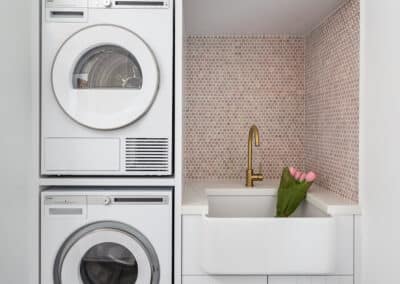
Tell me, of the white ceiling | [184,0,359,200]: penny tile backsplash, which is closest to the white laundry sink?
[184,0,359,200]: penny tile backsplash

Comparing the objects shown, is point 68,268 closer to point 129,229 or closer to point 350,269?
point 129,229

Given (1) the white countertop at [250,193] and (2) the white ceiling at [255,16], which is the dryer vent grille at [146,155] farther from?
(2) the white ceiling at [255,16]

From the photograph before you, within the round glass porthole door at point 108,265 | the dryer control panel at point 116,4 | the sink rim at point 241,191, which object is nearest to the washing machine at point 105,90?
the dryer control panel at point 116,4

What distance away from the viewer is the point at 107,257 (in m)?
1.98

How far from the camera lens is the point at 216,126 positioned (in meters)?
2.86

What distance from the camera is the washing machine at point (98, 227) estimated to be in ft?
6.34

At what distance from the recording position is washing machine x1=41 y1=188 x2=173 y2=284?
76.1 inches
